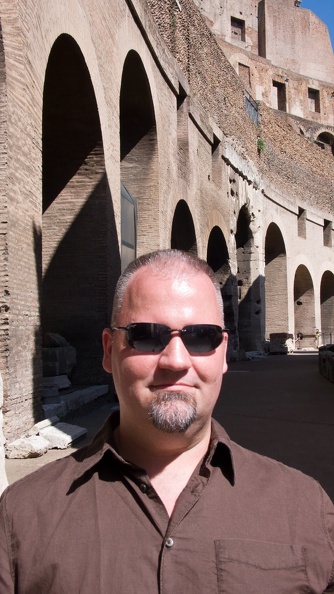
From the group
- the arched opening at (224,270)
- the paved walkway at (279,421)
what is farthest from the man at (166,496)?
the arched opening at (224,270)

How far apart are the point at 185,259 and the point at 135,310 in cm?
16

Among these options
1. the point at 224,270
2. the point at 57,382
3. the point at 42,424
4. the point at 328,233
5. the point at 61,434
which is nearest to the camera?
the point at 61,434

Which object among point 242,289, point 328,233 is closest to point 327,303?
point 328,233

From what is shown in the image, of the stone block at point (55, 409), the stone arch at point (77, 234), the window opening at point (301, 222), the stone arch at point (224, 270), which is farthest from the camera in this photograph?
the window opening at point (301, 222)

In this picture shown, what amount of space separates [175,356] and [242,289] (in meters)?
18.2

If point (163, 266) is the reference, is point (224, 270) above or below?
above

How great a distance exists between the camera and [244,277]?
1972 centimetres

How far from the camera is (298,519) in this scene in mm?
1322

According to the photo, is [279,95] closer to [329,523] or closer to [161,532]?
[329,523]

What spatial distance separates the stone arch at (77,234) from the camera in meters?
8.13

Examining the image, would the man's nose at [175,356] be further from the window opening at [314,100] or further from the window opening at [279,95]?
the window opening at [314,100]

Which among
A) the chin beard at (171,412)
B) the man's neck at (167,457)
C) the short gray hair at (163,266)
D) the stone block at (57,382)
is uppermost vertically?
the short gray hair at (163,266)

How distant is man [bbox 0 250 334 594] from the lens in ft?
4.00

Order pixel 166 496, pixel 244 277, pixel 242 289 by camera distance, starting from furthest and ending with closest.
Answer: pixel 244 277 < pixel 242 289 < pixel 166 496
